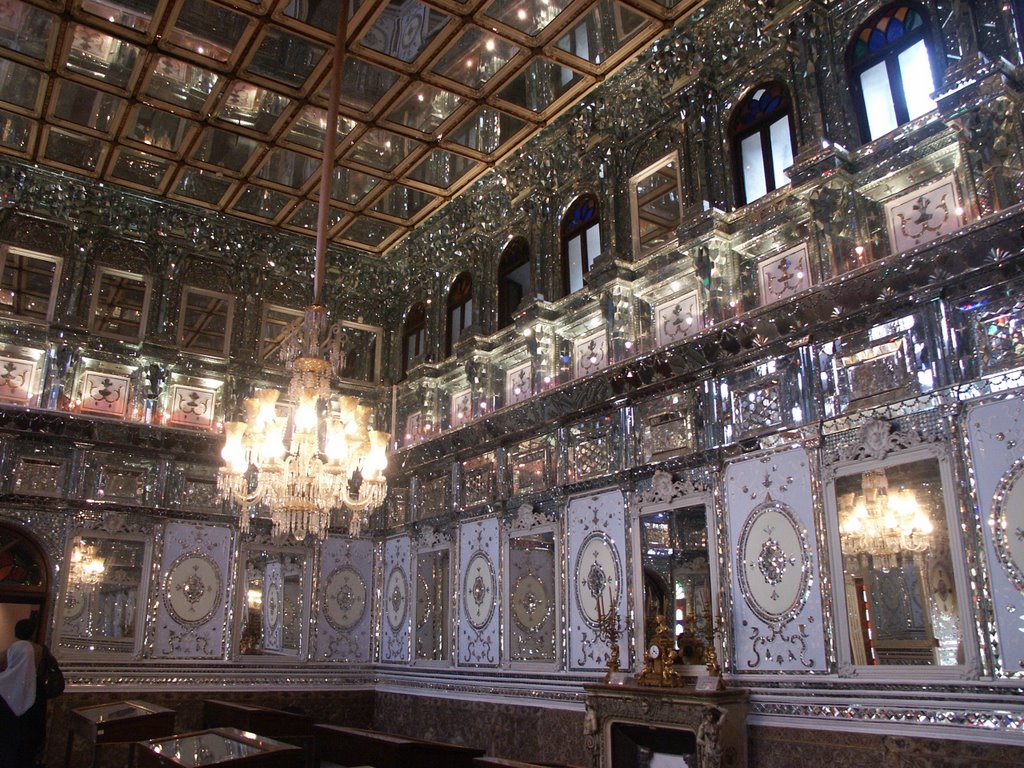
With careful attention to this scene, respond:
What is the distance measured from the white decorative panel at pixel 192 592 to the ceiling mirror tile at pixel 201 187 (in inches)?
187

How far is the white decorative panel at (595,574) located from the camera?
9227mm

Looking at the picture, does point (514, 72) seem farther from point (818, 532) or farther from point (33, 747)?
point (33, 747)

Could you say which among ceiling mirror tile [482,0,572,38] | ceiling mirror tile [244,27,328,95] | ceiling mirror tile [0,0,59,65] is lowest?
ceiling mirror tile [244,27,328,95]

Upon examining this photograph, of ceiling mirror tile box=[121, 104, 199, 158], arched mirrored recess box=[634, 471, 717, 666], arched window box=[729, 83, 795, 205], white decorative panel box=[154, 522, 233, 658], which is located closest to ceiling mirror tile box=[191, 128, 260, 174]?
ceiling mirror tile box=[121, 104, 199, 158]

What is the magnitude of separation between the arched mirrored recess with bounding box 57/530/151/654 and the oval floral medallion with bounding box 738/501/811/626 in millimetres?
8097

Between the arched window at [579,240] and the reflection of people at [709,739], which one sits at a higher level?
the arched window at [579,240]

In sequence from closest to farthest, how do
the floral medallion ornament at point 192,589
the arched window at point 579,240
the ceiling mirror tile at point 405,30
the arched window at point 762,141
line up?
the arched window at point 762,141, the ceiling mirror tile at point 405,30, the arched window at point 579,240, the floral medallion ornament at point 192,589

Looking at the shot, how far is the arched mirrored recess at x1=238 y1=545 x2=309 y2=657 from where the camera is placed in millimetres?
13016

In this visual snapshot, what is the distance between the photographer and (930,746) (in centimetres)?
619

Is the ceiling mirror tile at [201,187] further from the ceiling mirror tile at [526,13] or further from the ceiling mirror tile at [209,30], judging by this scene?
the ceiling mirror tile at [526,13]

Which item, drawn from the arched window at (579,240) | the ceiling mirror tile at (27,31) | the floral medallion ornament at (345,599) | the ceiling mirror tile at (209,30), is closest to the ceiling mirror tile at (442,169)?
the arched window at (579,240)

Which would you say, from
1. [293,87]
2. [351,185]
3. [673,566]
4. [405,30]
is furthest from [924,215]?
[351,185]

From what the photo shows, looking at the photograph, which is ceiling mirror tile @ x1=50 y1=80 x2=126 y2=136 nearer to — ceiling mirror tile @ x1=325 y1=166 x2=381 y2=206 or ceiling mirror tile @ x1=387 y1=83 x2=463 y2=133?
ceiling mirror tile @ x1=325 y1=166 x2=381 y2=206

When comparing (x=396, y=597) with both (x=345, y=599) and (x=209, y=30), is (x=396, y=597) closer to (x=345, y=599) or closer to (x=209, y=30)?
(x=345, y=599)
